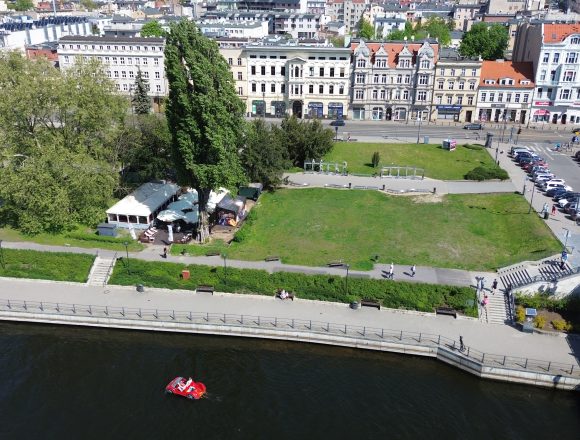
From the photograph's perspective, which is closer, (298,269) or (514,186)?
(298,269)

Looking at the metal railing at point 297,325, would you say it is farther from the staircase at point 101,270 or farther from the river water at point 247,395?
the staircase at point 101,270

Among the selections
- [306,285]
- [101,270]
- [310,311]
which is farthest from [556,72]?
[101,270]

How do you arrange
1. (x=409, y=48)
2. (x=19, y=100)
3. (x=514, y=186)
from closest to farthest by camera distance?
(x=19, y=100) < (x=514, y=186) < (x=409, y=48)

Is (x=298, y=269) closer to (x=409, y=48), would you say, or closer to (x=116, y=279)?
(x=116, y=279)

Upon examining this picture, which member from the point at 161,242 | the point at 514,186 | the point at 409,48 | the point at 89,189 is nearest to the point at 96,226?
the point at 89,189

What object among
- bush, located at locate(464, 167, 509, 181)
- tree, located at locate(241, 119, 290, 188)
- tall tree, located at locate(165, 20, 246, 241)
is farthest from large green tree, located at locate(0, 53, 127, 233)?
bush, located at locate(464, 167, 509, 181)
